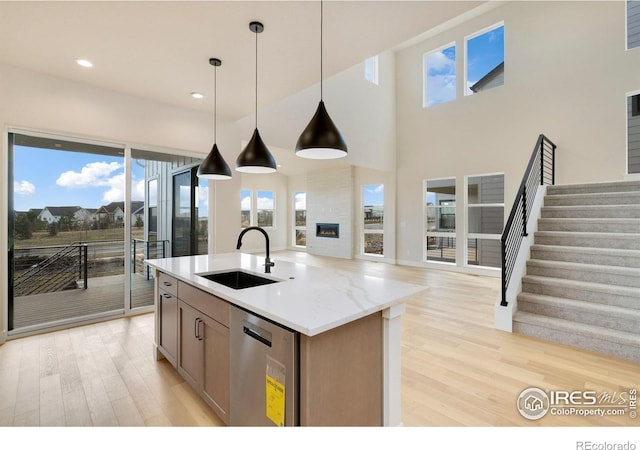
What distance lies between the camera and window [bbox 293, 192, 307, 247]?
10.8 m

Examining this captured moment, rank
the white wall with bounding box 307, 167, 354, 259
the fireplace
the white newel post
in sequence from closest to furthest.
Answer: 1. the white newel post
2. the white wall with bounding box 307, 167, 354, 259
3. the fireplace

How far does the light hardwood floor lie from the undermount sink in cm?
84

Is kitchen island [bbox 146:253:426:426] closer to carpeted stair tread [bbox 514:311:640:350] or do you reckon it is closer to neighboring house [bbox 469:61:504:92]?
carpeted stair tread [bbox 514:311:640:350]

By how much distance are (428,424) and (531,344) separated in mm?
1877

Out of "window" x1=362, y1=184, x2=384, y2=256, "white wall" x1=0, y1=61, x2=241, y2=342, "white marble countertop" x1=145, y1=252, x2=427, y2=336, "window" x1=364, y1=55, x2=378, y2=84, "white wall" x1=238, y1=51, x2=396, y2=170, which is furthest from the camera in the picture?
"window" x1=362, y1=184, x2=384, y2=256

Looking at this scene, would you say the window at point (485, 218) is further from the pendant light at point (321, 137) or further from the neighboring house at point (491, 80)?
the pendant light at point (321, 137)

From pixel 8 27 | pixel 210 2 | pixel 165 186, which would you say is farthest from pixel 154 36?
pixel 165 186

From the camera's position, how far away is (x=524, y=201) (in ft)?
13.0

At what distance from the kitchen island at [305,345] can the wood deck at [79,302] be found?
223 centimetres

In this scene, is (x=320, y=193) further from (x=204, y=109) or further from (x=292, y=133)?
(x=204, y=109)

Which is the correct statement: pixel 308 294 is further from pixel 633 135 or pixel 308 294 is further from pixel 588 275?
pixel 633 135

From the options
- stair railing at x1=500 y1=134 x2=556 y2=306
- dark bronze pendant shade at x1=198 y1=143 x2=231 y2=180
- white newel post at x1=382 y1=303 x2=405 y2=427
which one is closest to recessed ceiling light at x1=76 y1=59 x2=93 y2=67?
dark bronze pendant shade at x1=198 y1=143 x2=231 y2=180
